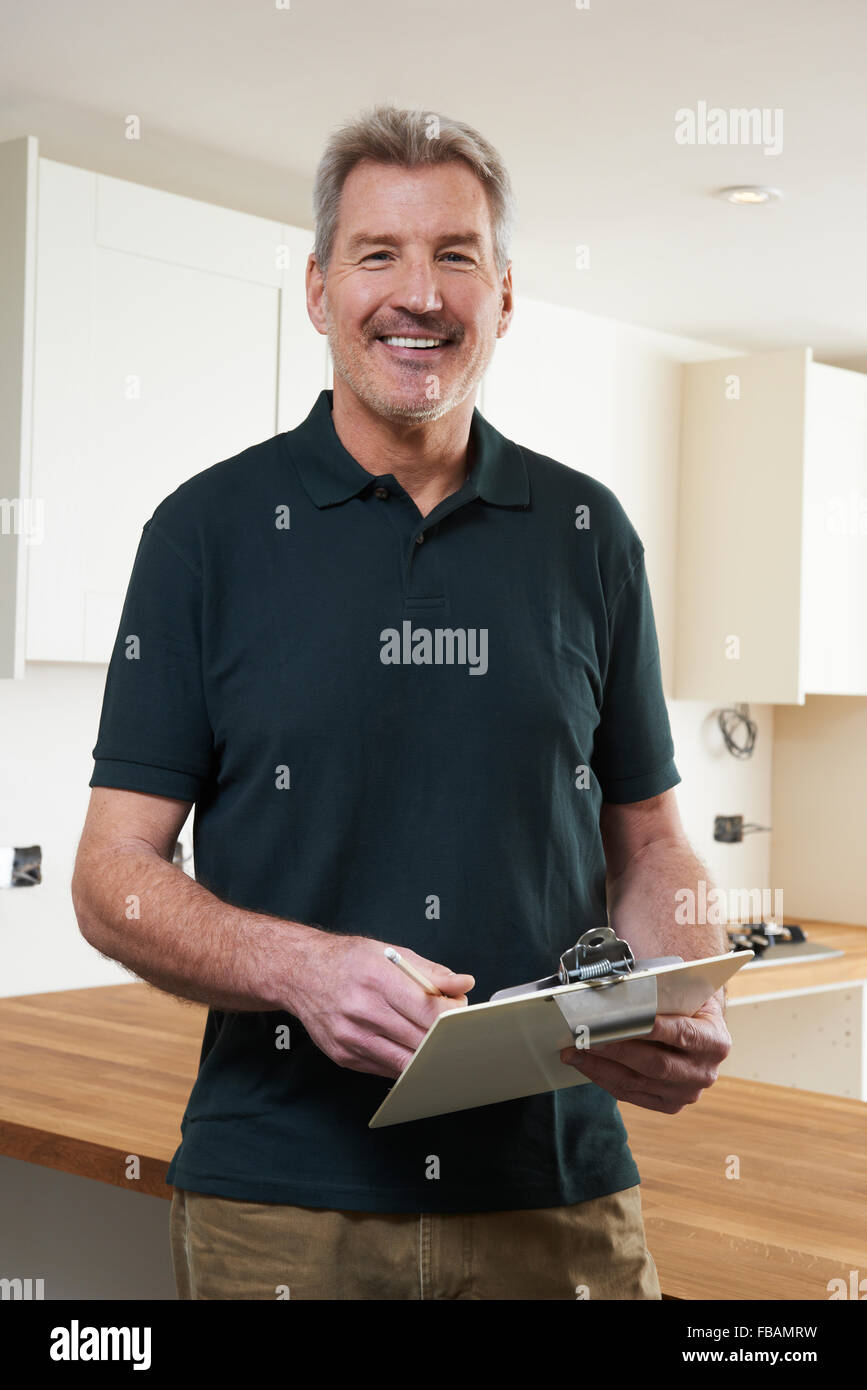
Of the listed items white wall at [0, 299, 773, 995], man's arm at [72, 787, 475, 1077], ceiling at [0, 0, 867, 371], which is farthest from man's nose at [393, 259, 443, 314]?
ceiling at [0, 0, 867, 371]

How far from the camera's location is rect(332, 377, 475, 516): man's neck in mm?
1154

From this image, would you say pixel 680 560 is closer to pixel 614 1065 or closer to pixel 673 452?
pixel 673 452

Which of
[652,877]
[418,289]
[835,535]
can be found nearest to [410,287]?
[418,289]

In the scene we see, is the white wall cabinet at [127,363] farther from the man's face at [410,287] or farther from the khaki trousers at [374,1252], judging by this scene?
the khaki trousers at [374,1252]

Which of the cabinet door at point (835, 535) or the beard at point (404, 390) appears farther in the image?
the cabinet door at point (835, 535)

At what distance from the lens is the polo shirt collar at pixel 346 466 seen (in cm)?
112

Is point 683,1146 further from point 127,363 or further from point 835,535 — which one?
point 835,535

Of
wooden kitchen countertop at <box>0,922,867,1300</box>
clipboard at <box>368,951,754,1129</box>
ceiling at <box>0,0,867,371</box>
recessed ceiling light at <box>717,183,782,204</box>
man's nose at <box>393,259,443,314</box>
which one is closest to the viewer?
clipboard at <box>368,951,754,1129</box>

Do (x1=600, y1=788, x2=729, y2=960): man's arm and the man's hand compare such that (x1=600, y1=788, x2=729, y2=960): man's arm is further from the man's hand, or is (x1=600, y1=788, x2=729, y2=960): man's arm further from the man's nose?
the man's nose

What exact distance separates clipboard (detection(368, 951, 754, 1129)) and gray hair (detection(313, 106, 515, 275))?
0.59m

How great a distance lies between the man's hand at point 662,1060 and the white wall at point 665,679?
777 mm

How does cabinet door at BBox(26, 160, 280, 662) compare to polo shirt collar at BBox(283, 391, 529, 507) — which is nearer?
polo shirt collar at BBox(283, 391, 529, 507)

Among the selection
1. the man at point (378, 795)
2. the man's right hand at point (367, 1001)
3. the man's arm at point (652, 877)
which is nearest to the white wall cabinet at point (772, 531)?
the man's arm at point (652, 877)

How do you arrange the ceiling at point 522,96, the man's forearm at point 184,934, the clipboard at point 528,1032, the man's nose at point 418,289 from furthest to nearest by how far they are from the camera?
1. the ceiling at point 522,96
2. the man's nose at point 418,289
3. the man's forearm at point 184,934
4. the clipboard at point 528,1032
